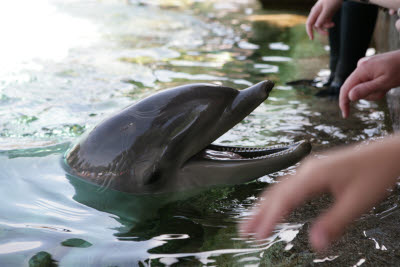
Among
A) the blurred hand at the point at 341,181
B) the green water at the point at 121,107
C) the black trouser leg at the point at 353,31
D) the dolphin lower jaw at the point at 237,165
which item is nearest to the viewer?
the blurred hand at the point at 341,181

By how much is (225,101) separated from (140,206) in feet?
2.68

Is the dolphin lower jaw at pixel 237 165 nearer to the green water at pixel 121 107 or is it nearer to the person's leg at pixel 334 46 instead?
the green water at pixel 121 107

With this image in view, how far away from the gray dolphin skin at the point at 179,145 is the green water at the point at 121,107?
12cm

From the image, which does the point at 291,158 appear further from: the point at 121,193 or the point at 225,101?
the point at 121,193

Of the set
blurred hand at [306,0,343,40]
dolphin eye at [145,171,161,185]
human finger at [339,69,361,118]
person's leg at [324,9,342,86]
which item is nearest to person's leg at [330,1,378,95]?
person's leg at [324,9,342,86]

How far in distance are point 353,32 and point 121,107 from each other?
2.54 metres

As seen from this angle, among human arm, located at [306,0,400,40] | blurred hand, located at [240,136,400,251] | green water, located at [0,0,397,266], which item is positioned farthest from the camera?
human arm, located at [306,0,400,40]

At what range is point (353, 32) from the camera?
5.23m

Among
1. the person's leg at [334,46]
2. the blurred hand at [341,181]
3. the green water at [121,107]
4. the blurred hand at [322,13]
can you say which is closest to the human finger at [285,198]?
the blurred hand at [341,181]

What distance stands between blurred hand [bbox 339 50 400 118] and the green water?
0.70 meters

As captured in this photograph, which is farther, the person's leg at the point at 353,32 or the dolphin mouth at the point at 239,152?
the person's leg at the point at 353,32

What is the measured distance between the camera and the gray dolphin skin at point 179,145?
298cm

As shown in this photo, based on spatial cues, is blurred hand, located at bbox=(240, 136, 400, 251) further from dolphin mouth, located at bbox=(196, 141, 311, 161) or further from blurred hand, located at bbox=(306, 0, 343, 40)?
blurred hand, located at bbox=(306, 0, 343, 40)

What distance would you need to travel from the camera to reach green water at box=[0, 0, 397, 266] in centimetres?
→ 250
